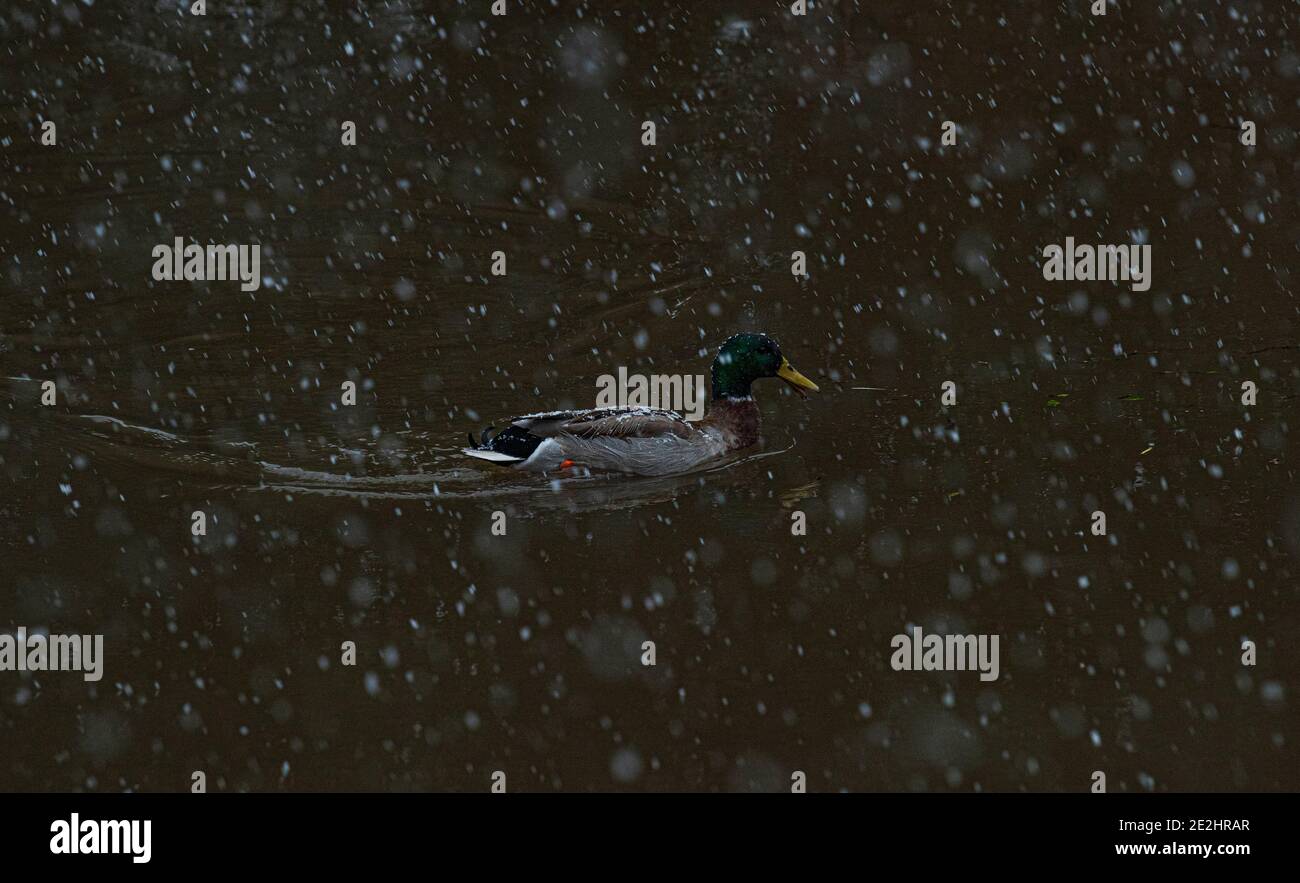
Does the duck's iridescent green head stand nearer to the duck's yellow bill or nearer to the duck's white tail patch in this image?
the duck's yellow bill

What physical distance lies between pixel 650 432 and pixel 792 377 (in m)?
1.10

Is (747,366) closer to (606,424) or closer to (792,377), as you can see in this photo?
(792,377)

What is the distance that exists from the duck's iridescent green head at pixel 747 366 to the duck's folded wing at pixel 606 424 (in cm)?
47

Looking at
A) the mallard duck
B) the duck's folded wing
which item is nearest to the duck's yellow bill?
the mallard duck

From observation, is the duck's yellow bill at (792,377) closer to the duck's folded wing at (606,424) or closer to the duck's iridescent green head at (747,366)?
the duck's iridescent green head at (747,366)

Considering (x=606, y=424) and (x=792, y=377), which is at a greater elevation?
(x=792, y=377)

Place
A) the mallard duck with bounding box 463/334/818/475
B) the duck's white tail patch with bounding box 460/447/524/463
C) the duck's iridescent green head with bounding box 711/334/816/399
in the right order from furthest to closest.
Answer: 1. the duck's iridescent green head with bounding box 711/334/816/399
2. the mallard duck with bounding box 463/334/818/475
3. the duck's white tail patch with bounding box 460/447/524/463

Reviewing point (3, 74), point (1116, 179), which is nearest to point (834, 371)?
point (1116, 179)

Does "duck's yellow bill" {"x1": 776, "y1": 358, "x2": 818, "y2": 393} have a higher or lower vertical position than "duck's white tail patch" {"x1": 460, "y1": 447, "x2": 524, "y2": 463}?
higher

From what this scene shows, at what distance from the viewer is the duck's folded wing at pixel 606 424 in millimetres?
10922

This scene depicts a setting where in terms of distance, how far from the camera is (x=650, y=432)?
36.4 ft

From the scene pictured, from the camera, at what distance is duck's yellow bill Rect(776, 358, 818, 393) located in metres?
11.5

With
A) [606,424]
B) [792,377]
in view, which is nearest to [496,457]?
[606,424]

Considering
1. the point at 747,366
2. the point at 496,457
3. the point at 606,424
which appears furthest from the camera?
the point at 747,366
